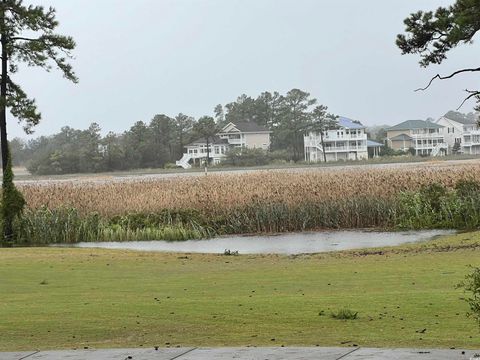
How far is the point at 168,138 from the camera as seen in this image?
143 m

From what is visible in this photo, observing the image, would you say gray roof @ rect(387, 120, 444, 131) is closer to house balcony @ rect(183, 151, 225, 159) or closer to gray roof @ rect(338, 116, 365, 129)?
gray roof @ rect(338, 116, 365, 129)

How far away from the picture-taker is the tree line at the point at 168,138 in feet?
400

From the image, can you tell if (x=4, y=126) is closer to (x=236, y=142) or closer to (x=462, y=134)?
(x=236, y=142)

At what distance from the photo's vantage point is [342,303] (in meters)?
12.0

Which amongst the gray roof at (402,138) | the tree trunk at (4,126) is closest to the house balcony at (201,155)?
the gray roof at (402,138)

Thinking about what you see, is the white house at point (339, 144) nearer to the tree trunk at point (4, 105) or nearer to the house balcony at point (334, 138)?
the house balcony at point (334, 138)

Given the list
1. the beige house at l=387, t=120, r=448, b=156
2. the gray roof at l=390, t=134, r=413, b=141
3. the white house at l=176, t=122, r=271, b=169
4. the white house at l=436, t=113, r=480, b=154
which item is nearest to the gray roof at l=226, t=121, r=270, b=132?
the white house at l=176, t=122, r=271, b=169

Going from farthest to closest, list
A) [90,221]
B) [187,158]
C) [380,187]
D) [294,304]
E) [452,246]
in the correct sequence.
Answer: [187,158] < [380,187] < [90,221] < [452,246] < [294,304]

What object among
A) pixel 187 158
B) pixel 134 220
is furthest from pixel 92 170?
pixel 134 220

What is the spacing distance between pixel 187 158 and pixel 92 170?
1637 cm

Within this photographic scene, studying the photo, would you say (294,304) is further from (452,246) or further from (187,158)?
(187,158)

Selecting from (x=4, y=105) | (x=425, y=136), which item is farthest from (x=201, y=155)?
(x=4, y=105)

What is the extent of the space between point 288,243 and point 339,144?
114 meters

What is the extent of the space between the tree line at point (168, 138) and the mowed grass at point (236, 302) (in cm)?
10176
